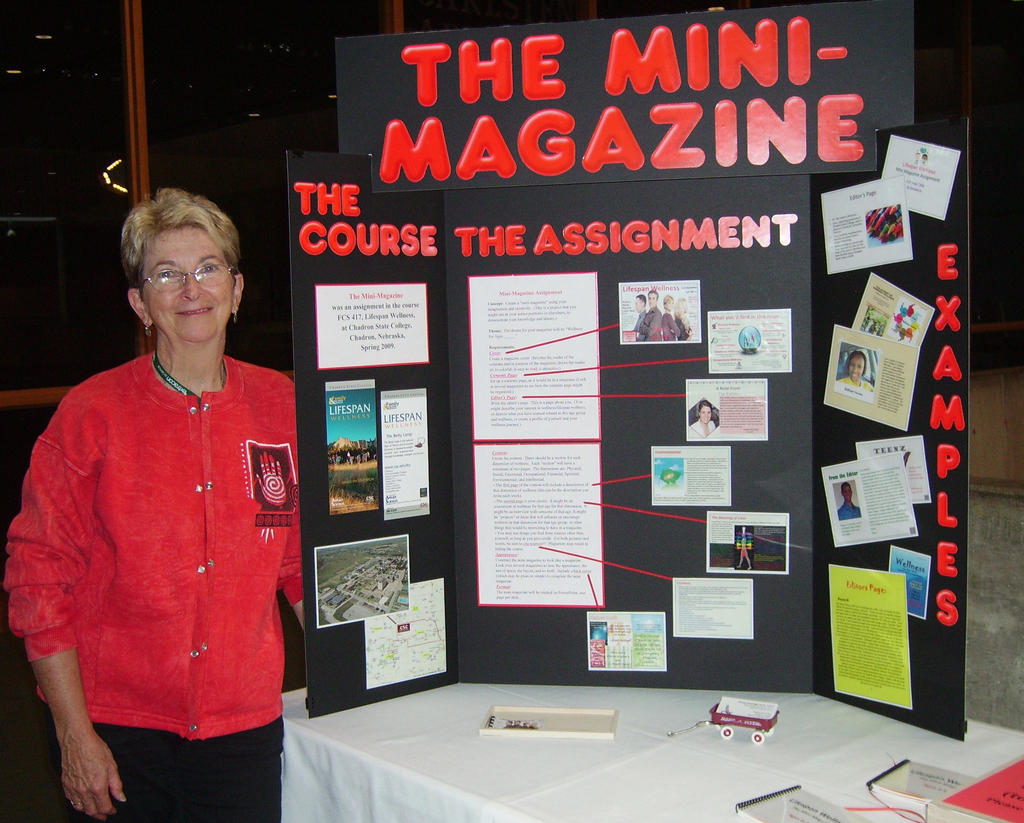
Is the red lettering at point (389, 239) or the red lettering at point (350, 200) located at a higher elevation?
the red lettering at point (350, 200)

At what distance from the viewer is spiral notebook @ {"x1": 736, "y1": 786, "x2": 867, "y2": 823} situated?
134cm

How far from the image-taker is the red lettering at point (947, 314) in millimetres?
1602

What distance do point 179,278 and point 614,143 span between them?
85 centimetres

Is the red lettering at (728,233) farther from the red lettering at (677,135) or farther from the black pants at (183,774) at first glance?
the black pants at (183,774)

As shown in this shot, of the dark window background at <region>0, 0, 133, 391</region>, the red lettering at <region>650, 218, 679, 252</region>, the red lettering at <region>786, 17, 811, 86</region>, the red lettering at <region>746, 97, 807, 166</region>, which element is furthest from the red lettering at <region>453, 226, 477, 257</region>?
the dark window background at <region>0, 0, 133, 391</region>

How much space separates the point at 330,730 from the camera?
175cm

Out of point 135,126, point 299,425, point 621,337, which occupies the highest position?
point 135,126

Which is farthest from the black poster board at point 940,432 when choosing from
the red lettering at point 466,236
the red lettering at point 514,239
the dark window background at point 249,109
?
the dark window background at point 249,109

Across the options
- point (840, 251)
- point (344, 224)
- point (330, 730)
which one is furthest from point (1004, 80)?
point (330, 730)

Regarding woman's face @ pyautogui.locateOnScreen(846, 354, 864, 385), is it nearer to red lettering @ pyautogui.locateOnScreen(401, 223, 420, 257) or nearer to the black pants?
red lettering @ pyautogui.locateOnScreen(401, 223, 420, 257)

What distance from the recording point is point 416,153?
6.03 feet

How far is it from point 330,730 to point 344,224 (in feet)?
3.20

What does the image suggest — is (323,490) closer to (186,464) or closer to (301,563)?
(301,563)

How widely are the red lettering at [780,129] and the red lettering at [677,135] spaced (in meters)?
0.10
